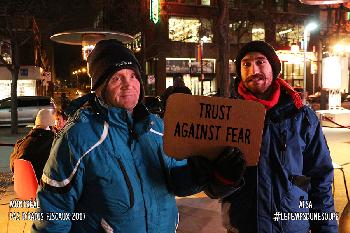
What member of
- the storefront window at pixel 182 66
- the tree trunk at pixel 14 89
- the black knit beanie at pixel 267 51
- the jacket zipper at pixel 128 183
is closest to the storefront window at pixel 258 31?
the storefront window at pixel 182 66

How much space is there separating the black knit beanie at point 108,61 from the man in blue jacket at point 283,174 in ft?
2.83

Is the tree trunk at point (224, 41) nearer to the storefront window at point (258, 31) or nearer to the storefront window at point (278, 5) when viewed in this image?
the storefront window at point (258, 31)

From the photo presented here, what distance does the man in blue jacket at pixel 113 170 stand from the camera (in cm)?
196

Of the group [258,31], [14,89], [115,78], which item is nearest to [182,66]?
[258,31]

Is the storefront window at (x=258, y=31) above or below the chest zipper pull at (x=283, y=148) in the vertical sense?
above

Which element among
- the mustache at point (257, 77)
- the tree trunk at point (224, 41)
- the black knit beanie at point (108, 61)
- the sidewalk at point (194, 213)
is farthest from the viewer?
the tree trunk at point (224, 41)

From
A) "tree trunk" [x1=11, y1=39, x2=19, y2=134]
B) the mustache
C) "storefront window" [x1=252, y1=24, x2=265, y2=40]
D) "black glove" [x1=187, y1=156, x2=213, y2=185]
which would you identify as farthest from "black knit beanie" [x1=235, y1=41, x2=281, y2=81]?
"storefront window" [x1=252, y1=24, x2=265, y2=40]

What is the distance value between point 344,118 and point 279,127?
51.9ft

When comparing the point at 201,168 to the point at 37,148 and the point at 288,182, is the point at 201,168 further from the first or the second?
the point at 37,148

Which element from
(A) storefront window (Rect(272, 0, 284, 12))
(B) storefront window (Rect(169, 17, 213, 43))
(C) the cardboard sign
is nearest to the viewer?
(C) the cardboard sign

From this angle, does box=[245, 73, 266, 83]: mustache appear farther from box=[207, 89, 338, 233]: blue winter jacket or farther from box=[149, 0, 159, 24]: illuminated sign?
box=[149, 0, 159, 24]: illuminated sign

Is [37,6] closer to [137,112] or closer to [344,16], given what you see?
[344,16]

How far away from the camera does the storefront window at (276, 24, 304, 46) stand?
43.8 metres

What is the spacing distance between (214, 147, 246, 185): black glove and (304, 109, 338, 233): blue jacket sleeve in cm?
79
